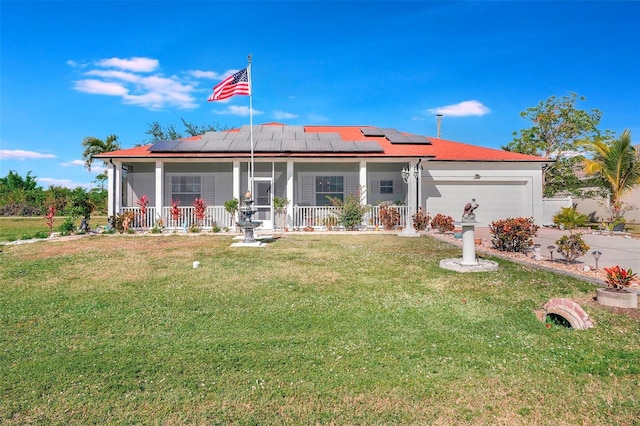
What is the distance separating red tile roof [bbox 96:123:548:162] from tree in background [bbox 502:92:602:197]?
511 cm

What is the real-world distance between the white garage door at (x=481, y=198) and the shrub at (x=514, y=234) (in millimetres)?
7939

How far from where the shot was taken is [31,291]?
5914 millimetres

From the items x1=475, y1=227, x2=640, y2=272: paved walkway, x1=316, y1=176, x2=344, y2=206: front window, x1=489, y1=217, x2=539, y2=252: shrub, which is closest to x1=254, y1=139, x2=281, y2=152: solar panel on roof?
x1=316, y1=176, x2=344, y2=206: front window

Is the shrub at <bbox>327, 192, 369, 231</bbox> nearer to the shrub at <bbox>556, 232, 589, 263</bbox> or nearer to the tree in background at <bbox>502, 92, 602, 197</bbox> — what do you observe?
the shrub at <bbox>556, 232, 589, 263</bbox>

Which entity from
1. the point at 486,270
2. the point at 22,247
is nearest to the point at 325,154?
the point at 486,270

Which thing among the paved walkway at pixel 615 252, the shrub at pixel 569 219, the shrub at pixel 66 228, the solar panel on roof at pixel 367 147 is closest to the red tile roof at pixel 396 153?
the solar panel on roof at pixel 367 147

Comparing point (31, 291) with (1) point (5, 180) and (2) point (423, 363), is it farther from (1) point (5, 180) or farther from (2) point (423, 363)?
(1) point (5, 180)

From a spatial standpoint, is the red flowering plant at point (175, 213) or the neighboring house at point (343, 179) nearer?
the red flowering plant at point (175, 213)

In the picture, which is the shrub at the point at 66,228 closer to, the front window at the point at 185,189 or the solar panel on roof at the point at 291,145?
the front window at the point at 185,189

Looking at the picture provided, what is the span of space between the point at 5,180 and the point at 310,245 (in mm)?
36266

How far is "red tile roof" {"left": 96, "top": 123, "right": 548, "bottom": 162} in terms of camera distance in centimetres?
1502

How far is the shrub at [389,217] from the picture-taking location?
49.6 ft

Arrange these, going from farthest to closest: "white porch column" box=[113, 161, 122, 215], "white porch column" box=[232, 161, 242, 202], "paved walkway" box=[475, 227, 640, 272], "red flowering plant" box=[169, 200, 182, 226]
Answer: "white porch column" box=[113, 161, 122, 215] < "white porch column" box=[232, 161, 242, 202] < "red flowering plant" box=[169, 200, 182, 226] < "paved walkway" box=[475, 227, 640, 272]

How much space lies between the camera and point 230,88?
1352 cm
